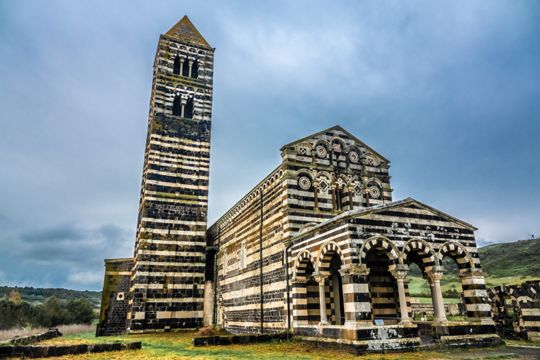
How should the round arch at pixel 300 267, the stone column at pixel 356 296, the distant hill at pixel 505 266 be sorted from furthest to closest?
the distant hill at pixel 505 266 < the round arch at pixel 300 267 < the stone column at pixel 356 296

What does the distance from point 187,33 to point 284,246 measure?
77.5ft

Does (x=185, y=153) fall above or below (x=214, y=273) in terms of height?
above

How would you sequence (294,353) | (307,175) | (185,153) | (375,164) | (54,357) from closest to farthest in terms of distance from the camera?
(54,357) < (294,353) < (307,175) < (375,164) < (185,153)

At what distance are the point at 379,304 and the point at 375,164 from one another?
25.2ft

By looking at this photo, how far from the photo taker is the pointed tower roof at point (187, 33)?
1243 inches

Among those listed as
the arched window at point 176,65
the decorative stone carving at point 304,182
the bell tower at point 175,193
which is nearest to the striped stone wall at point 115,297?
the bell tower at point 175,193

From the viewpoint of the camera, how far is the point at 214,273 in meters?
28.7

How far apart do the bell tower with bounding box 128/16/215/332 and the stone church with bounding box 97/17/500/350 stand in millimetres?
78

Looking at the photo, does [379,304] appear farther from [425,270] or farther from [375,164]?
[375,164]

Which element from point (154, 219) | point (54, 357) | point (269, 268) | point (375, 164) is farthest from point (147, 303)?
point (375, 164)

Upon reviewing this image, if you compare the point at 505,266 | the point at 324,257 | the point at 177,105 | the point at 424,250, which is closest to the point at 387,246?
the point at 424,250

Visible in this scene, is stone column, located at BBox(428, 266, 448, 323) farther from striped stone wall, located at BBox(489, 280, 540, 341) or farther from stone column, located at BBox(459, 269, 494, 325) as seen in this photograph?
striped stone wall, located at BBox(489, 280, 540, 341)

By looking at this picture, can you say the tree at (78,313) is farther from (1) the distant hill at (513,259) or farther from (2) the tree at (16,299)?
(1) the distant hill at (513,259)

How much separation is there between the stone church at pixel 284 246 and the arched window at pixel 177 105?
0.09 m
